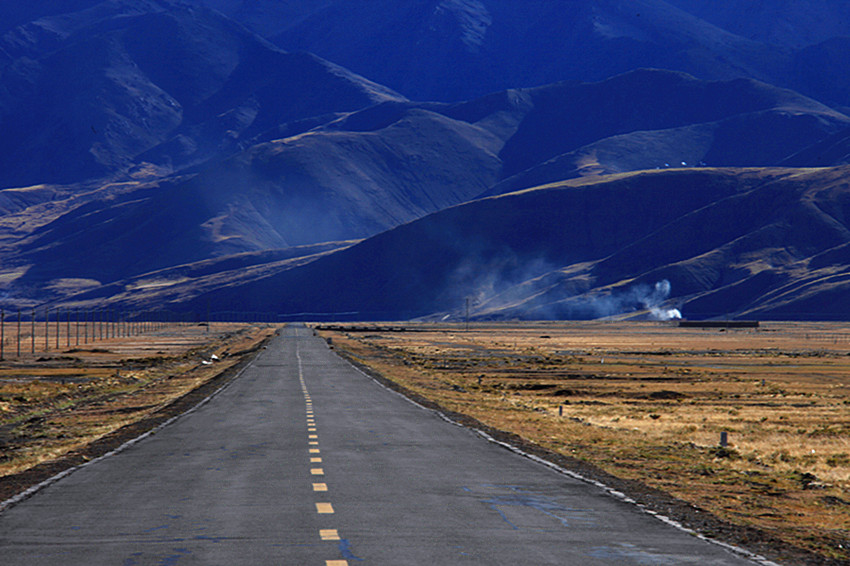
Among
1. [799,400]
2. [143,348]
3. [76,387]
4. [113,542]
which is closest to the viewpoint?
[113,542]

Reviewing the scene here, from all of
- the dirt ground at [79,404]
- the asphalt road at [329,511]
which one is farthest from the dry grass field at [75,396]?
the asphalt road at [329,511]

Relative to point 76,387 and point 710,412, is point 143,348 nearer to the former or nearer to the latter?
point 76,387

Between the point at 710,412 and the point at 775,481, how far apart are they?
888 inches

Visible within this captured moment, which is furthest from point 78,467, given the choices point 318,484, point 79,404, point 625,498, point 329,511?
point 79,404

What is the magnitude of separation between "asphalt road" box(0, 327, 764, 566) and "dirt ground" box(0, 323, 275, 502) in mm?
1610

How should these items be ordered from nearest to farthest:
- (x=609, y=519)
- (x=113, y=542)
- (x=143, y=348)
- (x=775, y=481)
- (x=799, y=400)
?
(x=113, y=542) < (x=609, y=519) < (x=775, y=481) < (x=799, y=400) < (x=143, y=348)

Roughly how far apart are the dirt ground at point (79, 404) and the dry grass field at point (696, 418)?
1211cm

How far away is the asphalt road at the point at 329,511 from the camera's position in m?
12.0

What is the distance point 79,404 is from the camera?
4291 cm

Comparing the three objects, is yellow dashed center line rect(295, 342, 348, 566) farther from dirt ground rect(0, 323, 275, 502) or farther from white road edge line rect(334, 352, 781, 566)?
dirt ground rect(0, 323, 275, 502)

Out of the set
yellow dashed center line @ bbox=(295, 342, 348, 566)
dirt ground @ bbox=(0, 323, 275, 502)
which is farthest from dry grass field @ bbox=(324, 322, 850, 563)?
dirt ground @ bbox=(0, 323, 275, 502)

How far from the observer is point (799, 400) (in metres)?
50.0

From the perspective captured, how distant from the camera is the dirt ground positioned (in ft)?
77.0

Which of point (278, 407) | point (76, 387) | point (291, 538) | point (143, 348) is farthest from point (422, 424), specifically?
point (143, 348)
